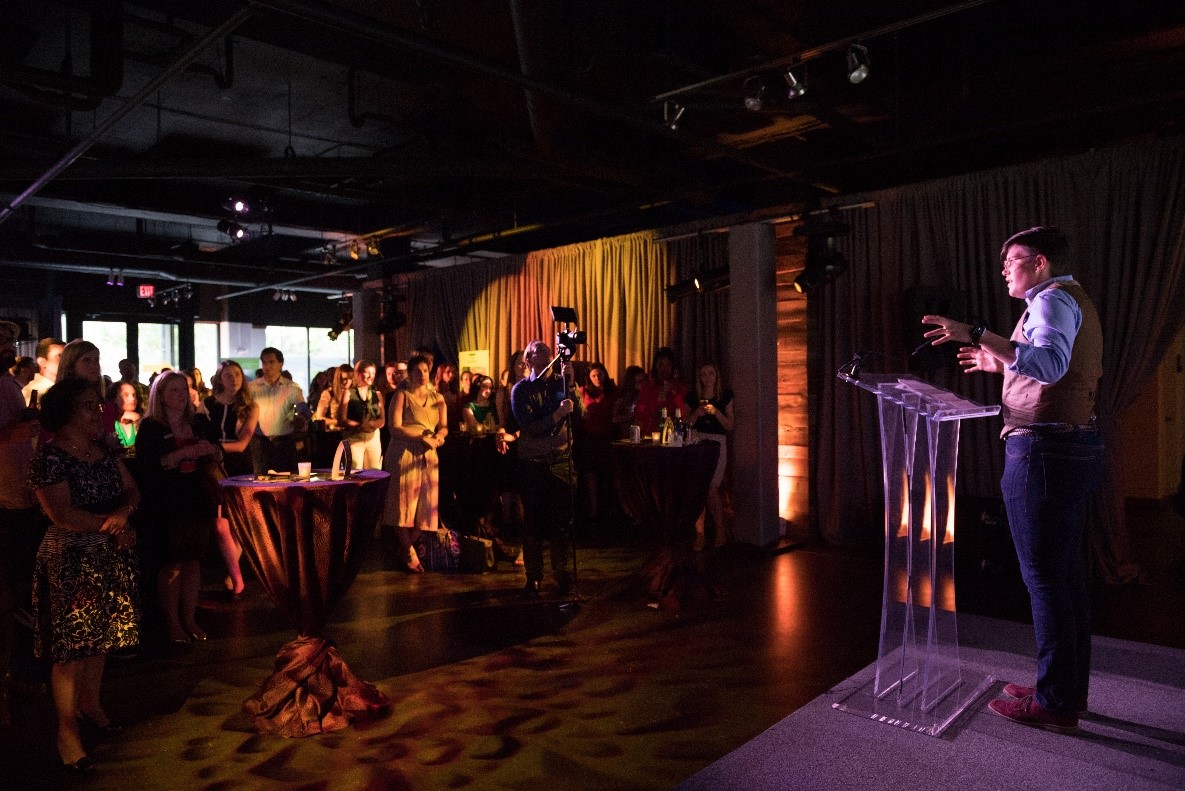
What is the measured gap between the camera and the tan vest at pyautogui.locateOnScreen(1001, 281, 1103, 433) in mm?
3021

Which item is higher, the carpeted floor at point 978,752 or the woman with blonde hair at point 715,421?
the woman with blonde hair at point 715,421

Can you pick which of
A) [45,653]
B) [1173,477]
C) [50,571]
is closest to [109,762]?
[45,653]

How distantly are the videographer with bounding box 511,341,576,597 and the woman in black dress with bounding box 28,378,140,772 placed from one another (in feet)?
8.13

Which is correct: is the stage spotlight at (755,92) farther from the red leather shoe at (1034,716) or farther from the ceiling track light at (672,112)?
the red leather shoe at (1034,716)

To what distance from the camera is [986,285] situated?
6.31m

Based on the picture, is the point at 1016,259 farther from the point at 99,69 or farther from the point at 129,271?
the point at 129,271

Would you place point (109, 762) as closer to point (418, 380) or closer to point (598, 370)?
point (418, 380)

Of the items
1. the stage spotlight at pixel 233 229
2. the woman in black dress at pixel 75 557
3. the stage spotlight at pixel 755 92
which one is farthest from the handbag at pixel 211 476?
the stage spotlight at pixel 233 229

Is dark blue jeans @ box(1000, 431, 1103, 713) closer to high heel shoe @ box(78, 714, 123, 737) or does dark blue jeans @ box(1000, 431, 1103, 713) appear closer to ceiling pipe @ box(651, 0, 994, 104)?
ceiling pipe @ box(651, 0, 994, 104)

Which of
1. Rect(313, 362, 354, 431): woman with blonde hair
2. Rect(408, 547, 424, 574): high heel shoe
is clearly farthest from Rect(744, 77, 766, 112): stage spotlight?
Result: Rect(313, 362, 354, 431): woman with blonde hair

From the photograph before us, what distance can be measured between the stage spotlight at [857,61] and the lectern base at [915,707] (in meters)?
3.11

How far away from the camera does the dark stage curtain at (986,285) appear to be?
216 inches

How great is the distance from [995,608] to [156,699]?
4.66m

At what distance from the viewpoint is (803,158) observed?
7625mm
